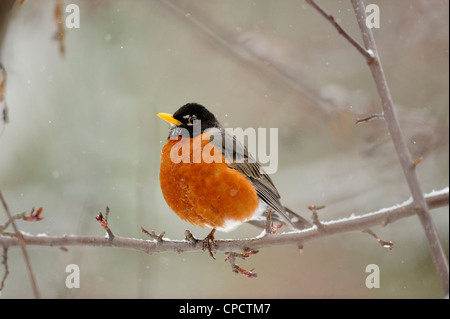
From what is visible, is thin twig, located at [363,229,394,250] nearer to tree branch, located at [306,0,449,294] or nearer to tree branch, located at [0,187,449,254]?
tree branch, located at [0,187,449,254]

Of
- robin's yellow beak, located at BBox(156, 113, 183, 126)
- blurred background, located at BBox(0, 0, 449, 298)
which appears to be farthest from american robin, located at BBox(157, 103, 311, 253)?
blurred background, located at BBox(0, 0, 449, 298)

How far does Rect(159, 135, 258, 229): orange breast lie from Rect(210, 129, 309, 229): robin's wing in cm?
9

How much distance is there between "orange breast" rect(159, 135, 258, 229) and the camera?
2.92m

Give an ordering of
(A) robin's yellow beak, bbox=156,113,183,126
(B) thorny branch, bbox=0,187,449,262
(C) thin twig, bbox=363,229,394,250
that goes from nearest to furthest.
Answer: (B) thorny branch, bbox=0,187,449,262
(C) thin twig, bbox=363,229,394,250
(A) robin's yellow beak, bbox=156,113,183,126

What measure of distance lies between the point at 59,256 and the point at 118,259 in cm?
82

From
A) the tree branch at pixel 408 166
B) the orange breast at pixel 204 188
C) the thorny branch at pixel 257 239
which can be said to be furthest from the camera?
the orange breast at pixel 204 188

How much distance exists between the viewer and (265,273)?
5.48 metres

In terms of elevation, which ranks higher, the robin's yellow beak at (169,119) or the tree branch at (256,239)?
the robin's yellow beak at (169,119)

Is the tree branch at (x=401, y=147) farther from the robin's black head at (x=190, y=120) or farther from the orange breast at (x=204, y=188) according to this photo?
the robin's black head at (x=190, y=120)

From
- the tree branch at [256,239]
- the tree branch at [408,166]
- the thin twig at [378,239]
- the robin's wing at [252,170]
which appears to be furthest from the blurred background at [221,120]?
the tree branch at [408,166]

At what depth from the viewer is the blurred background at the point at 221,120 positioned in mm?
4312

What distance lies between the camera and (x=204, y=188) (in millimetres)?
2918

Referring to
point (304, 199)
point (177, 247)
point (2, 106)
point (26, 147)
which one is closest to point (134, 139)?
point (26, 147)

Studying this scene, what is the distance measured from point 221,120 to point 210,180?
68.5 inches
